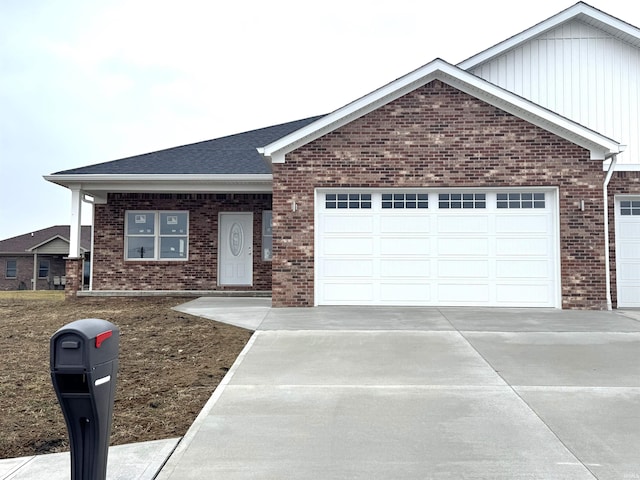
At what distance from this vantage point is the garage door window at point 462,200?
11.4 meters

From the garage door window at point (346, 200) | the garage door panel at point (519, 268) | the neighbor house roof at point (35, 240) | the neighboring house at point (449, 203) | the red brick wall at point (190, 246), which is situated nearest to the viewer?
the neighboring house at point (449, 203)

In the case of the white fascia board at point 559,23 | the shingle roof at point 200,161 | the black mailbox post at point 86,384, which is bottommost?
the black mailbox post at point 86,384

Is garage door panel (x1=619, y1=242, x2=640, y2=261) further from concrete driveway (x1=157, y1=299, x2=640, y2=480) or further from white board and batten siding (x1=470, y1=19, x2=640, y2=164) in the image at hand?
concrete driveway (x1=157, y1=299, x2=640, y2=480)

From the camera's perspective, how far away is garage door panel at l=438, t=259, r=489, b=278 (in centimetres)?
1135

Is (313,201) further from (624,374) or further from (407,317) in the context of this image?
(624,374)

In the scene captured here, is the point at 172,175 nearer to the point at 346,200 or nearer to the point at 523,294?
the point at 346,200

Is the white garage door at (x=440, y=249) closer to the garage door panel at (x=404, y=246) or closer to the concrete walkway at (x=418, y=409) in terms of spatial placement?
the garage door panel at (x=404, y=246)

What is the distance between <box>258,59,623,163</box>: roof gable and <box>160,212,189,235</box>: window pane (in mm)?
4821

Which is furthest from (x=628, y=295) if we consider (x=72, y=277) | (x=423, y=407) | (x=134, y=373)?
(x=72, y=277)

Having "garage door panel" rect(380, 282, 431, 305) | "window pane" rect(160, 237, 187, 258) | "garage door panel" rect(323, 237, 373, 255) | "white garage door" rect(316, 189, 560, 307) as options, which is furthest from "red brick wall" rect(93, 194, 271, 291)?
"garage door panel" rect(380, 282, 431, 305)

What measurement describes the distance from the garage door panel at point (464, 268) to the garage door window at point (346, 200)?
6.96 ft

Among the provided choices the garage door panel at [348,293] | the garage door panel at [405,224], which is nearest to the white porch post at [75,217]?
the garage door panel at [348,293]

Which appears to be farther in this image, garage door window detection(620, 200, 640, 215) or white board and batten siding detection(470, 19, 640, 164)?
white board and batten siding detection(470, 19, 640, 164)

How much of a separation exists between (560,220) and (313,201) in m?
5.27
